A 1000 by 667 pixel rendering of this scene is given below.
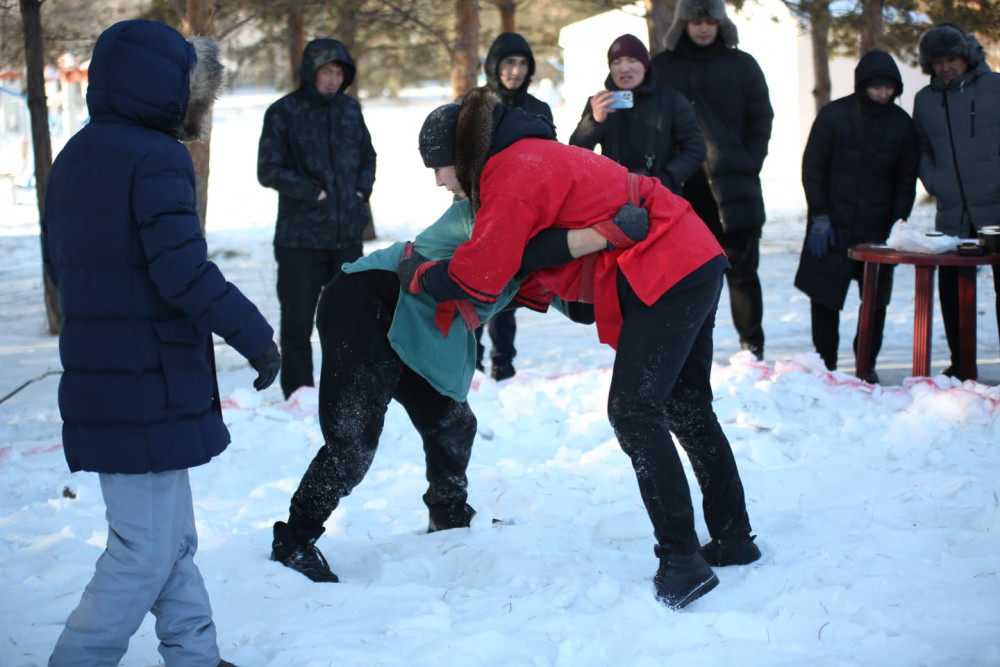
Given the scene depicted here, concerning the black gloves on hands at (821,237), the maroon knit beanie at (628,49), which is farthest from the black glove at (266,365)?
the black gloves on hands at (821,237)

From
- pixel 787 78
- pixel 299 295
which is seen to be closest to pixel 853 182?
pixel 299 295

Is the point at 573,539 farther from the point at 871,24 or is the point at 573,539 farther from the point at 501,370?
the point at 871,24

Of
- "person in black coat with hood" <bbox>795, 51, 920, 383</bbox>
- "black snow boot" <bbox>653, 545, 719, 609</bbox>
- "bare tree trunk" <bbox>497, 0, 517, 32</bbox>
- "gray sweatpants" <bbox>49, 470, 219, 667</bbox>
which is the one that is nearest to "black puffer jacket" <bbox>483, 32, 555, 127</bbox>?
"person in black coat with hood" <bbox>795, 51, 920, 383</bbox>

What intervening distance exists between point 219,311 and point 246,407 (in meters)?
3.27

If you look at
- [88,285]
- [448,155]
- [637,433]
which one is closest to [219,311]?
[88,285]

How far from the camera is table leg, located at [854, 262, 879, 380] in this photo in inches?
240

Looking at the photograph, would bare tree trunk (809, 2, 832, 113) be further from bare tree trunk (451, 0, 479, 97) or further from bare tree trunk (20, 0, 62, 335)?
bare tree trunk (20, 0, 62, 335)

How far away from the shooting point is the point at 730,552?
11.7 ft

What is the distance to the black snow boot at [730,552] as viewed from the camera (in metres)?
3.57

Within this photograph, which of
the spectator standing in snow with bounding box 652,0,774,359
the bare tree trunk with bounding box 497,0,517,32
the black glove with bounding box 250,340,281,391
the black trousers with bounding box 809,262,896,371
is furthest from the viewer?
the bare tree trunk with bounding box 497,0,517,32

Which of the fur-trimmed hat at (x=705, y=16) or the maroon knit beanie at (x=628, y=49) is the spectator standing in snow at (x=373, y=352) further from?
the fur-trimmed hat at (x=705, y=16)

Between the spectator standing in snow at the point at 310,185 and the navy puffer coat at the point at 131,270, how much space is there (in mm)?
3335

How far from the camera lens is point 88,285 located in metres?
2.67

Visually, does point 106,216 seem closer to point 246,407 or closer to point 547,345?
point 246,407
